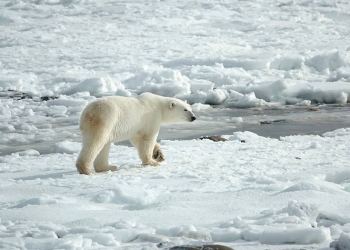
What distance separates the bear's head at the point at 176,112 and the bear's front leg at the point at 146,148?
415 mm

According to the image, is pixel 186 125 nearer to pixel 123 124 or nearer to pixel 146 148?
pixel 146 148

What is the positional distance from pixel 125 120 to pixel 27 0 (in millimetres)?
24167

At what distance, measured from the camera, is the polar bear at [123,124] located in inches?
226

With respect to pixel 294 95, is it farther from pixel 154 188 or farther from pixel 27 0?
pixel 27 0

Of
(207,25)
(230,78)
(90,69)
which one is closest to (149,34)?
(207,25)

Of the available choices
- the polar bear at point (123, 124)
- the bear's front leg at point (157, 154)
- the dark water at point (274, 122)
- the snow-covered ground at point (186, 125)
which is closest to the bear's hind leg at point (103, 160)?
the polar bear at point (123, 124)

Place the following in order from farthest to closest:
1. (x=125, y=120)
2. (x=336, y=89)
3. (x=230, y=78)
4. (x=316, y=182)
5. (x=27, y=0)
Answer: (x=27, y=0)
(x=230, y=78)
(x=336, y=89)
(x=125, y=120)
(x=316, y=182)

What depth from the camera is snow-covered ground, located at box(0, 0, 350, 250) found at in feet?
12.1

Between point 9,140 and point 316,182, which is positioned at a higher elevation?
point 316,182

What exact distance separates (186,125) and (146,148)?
437 centimetres

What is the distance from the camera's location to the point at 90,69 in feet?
57.8

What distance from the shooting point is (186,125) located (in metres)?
10.6

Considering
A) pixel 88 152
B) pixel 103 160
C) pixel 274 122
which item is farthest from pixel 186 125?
pixel 88 152

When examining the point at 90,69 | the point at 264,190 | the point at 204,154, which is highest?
the point at 264,190
